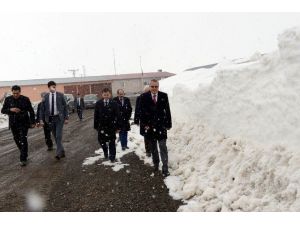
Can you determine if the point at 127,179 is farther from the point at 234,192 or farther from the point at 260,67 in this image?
the point at 260,67

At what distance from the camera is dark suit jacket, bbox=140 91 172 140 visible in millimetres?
7094

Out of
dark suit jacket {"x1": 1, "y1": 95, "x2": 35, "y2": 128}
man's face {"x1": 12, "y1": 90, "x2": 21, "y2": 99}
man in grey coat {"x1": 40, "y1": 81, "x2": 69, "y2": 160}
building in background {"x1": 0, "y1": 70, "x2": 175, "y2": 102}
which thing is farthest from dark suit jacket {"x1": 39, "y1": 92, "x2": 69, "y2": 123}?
building in background {"x1": 0, "y1": 70, "x2": 175, "y2": 102}

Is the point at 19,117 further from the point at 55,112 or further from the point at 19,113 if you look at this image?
the point at 55,112

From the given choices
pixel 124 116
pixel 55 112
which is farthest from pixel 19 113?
pixel 124 116

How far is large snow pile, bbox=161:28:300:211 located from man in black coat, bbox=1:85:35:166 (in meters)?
3.77

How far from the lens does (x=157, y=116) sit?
23.5 ft

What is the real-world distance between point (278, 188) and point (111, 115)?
15.7ft

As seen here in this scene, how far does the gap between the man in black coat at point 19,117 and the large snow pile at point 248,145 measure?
377 cm

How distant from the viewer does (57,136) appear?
902 cm

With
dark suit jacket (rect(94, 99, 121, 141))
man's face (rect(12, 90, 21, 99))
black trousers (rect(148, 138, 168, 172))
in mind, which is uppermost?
man's face (rect(12, 90, 21, 99))

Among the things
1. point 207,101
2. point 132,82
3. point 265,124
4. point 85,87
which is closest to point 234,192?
point 265,124

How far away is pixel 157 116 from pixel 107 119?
1833 mm

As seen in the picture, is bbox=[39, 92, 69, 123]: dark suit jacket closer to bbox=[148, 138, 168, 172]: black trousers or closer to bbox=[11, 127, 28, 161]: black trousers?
bbox=[11, 127, 28, 161]: black trousers

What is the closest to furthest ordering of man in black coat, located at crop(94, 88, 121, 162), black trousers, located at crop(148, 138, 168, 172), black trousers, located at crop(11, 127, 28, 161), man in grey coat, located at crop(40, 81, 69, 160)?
black trousers, located at crop(148, 138, 168, 172) < man in black coat, located at crop(94, 88, 121, 162) < black trousers, located at crop(11, 127, 28, 161) < man in grey coat, located at crop(40, 81, 69, 160)
